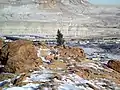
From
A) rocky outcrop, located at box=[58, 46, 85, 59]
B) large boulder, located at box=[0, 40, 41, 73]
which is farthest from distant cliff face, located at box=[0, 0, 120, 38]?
large boulder, located at box=[0, 40, 41, 73]

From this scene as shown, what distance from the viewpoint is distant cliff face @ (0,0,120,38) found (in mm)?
60156

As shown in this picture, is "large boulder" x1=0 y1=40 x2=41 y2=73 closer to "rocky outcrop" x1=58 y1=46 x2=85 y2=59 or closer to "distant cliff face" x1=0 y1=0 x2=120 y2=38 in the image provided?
"rocky outcrop" x1=58 y1=46 x2=85 y2=59

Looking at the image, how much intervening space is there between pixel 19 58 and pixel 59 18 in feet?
187

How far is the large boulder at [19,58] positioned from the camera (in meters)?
10.1

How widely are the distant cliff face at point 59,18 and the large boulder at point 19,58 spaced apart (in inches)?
1816

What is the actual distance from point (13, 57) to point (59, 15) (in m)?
58.7

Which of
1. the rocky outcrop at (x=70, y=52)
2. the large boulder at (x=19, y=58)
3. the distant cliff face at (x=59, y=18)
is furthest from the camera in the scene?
the distant cliff face at (x=59, y=18)

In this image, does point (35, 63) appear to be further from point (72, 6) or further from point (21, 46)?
point (72, 6)

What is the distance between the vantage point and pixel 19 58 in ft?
33.2

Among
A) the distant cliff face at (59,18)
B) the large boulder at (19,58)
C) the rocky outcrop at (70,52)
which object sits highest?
the large boulder at (19,58)

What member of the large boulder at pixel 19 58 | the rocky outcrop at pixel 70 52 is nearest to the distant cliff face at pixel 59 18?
the rocky outcrop at pixel 70 52

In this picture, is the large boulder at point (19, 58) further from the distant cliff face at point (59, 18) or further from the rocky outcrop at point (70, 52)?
the distant cliff face at point (59, 18)

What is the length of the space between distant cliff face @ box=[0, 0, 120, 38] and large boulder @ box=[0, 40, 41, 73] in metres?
46.1

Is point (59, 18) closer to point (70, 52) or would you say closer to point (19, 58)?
point (70, 52)
